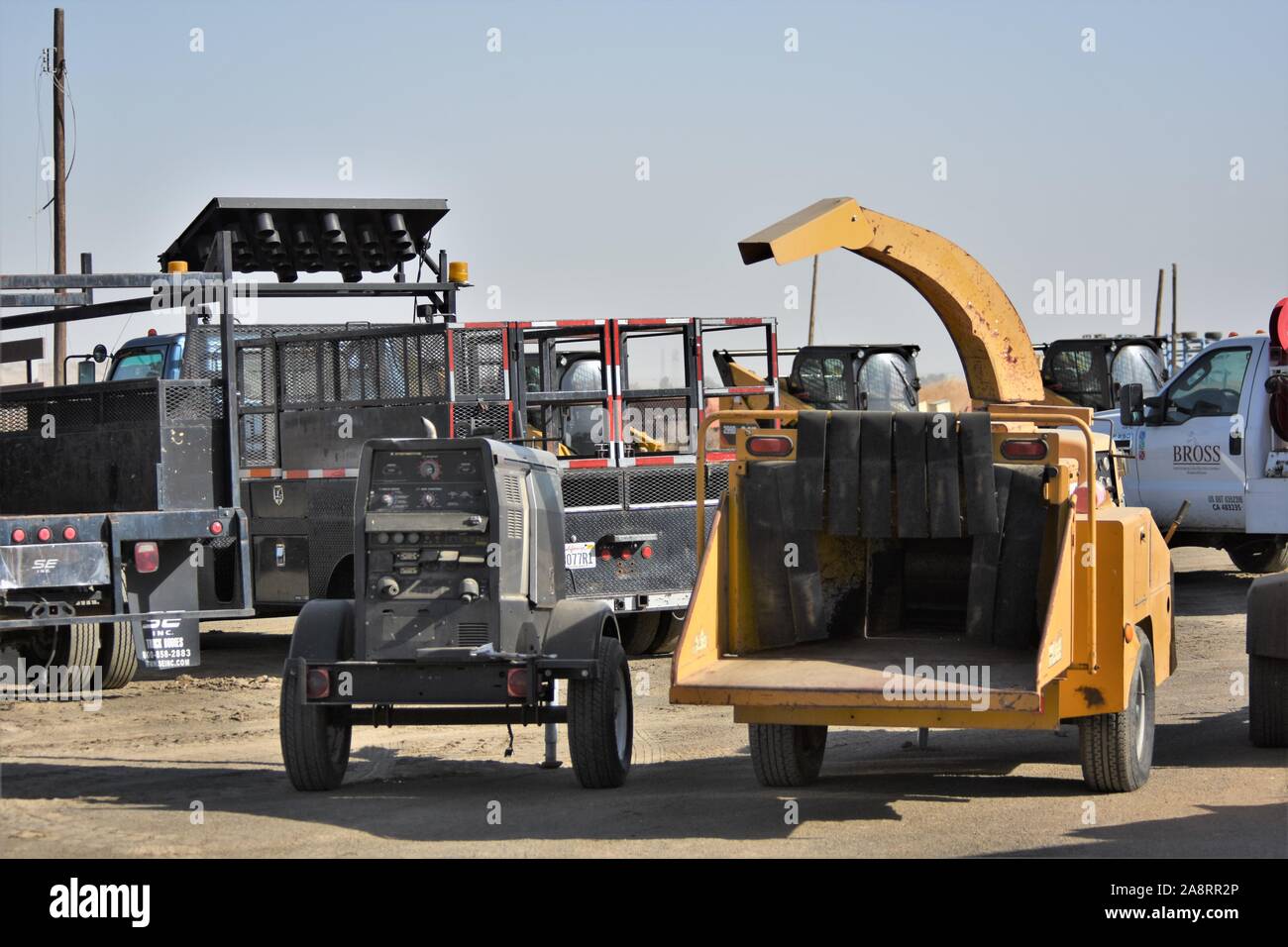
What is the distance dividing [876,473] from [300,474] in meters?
7.23

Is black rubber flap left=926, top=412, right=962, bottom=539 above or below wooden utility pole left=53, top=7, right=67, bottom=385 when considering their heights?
below

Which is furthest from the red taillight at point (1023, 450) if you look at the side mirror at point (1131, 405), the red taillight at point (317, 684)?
the side mirror at point (1131, 405)

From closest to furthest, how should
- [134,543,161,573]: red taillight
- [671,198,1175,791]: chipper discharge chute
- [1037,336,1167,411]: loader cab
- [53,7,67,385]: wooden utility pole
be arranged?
1. [671,198,1175,791]: chipper discharge chute
2. [134,543,161,573]: red taillight
3. [1037,336,1167,411]: loader cab
4. [53,7,67,385]: wooden utility pole

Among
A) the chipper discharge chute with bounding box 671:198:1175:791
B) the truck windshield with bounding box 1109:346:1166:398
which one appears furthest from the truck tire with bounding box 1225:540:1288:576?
the chipper discharge chute with bounding box 671:198:1175:791

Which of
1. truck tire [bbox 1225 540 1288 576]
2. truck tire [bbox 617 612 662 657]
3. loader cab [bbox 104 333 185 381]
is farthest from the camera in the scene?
truck tire [bbox 1225 540 1288 576]

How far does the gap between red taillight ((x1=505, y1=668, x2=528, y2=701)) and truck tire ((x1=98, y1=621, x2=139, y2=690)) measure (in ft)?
16.5

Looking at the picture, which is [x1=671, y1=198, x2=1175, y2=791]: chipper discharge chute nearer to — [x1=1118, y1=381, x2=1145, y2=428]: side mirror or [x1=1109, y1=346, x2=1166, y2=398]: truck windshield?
[x1=1118, y1=381, x2=1145, y2=428]: side mirror

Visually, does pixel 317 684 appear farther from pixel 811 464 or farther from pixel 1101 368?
pixel 1101 368

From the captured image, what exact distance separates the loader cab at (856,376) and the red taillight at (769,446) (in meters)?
12.3

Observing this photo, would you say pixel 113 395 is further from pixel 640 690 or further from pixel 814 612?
pixel 814 612

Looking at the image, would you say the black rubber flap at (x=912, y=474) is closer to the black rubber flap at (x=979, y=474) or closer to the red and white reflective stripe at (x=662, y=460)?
the black rubber flap at (x=979, y=474)

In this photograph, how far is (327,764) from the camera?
8672mm

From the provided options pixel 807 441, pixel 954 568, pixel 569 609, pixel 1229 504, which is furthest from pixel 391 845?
pixel 1229 504

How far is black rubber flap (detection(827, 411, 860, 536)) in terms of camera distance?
816cm
